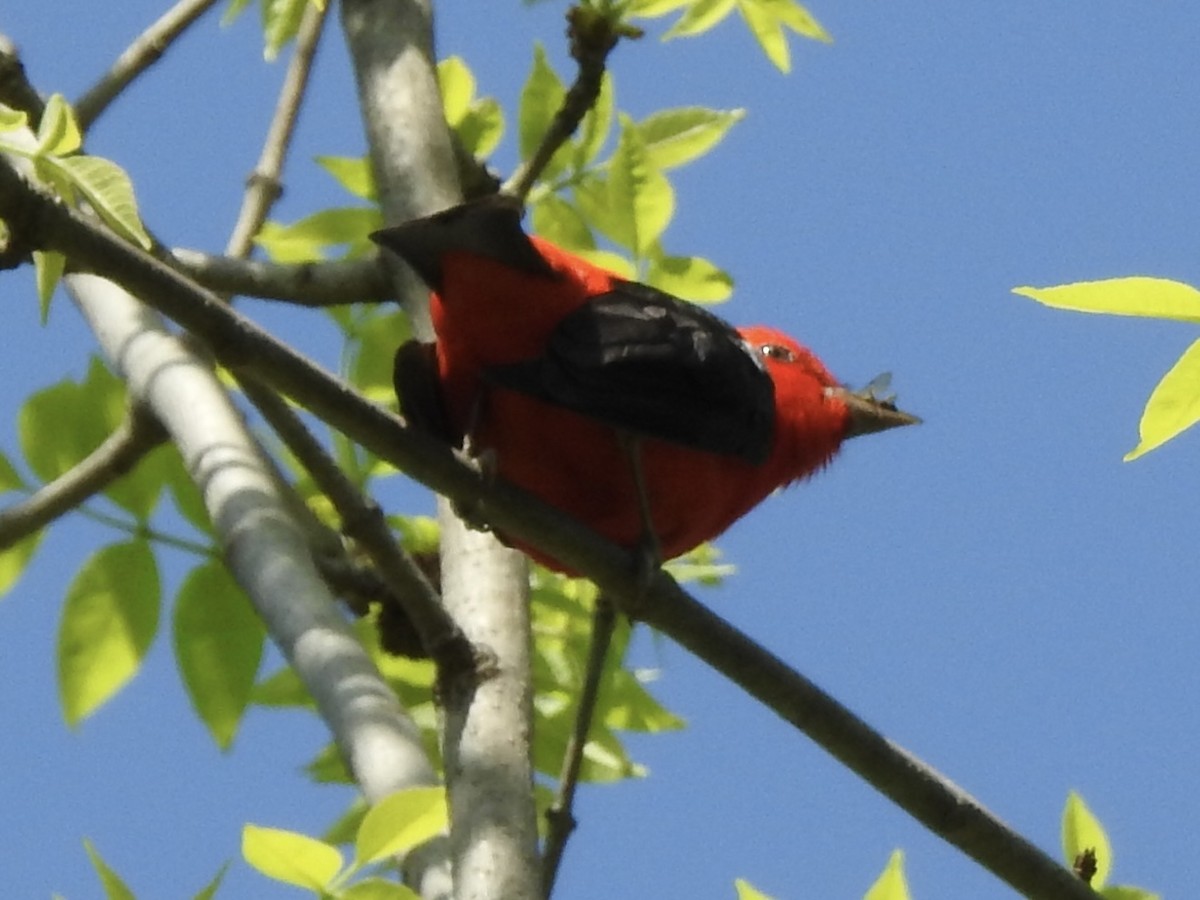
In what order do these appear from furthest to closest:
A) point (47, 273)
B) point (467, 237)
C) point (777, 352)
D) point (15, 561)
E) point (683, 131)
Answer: point (777, 352) → point (683, 131) → point (15, 561) → point (467, 237) → point (47, 273)

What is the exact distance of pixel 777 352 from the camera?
373 centimetres

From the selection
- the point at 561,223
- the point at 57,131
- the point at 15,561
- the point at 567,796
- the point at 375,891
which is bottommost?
the point at 375,891

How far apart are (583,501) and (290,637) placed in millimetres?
645

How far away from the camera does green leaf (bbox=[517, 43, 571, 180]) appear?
3.39 meters

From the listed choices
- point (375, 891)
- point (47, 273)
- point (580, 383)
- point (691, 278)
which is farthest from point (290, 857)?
point (691, 278)

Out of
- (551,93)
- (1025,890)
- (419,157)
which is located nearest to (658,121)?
(551,93)

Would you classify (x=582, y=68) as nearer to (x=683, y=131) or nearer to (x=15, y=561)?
A: (x=683, y=131)

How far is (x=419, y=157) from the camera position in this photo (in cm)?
341

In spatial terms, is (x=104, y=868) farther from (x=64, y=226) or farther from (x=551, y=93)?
(x=551, y=93)

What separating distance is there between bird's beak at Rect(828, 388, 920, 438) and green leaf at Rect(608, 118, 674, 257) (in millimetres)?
783

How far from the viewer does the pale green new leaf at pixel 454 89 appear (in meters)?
3.75

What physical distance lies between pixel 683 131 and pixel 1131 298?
6.34ft

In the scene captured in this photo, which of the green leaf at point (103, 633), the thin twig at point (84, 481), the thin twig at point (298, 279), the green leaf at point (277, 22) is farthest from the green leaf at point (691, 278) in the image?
the green leaf at point (103, 633)

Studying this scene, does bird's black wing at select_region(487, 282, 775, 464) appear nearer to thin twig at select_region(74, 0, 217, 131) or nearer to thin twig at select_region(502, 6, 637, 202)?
thin twig at select_region(502, 6, 637, 202)
